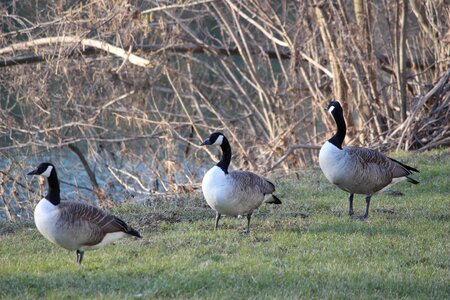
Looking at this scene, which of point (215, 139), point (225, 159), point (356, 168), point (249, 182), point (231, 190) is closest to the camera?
point (231, 190)

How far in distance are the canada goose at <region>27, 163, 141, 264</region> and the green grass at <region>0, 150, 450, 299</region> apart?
0.19 meters

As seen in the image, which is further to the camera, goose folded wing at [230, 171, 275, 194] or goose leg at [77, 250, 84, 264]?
goose folded wing at [230, 171, 275, 194]

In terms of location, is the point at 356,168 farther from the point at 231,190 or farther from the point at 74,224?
the point at 74,224

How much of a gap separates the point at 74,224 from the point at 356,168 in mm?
3657

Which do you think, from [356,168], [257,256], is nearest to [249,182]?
[257,256]

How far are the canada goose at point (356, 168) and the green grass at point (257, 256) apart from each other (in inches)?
14.2

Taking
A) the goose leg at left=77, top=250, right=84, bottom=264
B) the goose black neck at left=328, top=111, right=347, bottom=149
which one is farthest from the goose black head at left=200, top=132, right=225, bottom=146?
the goose leg at left=77, top=250, right=84, bottom=264

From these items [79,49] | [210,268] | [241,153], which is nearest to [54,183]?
[210,268]

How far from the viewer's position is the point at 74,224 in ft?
22.6

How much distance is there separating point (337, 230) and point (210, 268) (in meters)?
2.28

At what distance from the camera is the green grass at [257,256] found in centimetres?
611

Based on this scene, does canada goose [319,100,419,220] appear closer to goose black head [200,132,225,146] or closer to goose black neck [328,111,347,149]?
goose black neck [328,111,347,149]

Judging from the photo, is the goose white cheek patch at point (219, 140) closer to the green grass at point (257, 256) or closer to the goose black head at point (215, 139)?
the goose black head at point (215, 139)

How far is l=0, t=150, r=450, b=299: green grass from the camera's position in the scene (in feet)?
20.0
